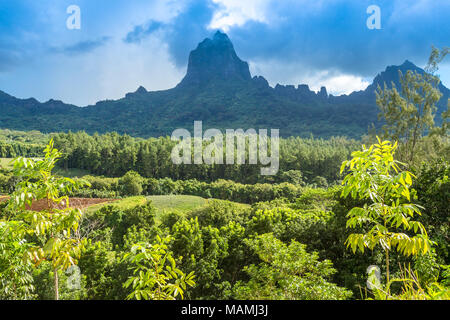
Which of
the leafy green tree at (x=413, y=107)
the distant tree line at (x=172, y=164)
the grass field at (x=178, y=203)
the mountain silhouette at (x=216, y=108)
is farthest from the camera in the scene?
the mountain silhouette at (x=216, y=108)

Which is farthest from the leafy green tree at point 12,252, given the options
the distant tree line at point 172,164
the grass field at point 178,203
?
the distant tree line at point 172,164

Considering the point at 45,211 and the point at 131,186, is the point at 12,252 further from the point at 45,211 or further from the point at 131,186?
the point at 131,186

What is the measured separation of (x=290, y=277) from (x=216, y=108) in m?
152

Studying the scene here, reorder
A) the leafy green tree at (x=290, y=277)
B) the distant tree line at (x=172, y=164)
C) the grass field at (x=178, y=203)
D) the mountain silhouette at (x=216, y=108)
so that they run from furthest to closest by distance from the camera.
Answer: the mountain silhouette at (x=216, y=108)
the distant tree line at (x=172, y=164)
the grass field at (x=178, y=203)
the leafy green tree at (x=290, y=277)

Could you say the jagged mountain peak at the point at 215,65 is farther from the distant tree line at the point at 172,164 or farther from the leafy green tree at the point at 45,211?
the leafy green tree at the point at 45,211

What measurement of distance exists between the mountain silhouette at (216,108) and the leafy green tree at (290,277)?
118369 mm

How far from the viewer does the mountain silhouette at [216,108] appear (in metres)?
129

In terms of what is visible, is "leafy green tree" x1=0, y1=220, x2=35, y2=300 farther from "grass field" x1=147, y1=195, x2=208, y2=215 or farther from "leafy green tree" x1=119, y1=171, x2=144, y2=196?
"leafy green tree" x1=119, y1=171, x2=144, y2=196

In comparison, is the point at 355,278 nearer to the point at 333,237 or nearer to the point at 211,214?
the point at 333,237

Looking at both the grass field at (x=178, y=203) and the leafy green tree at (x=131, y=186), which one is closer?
the grass field at (x=178, y=203)

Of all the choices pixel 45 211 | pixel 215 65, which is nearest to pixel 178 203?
pixel 45 211

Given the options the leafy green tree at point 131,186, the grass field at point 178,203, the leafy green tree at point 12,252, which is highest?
the leafy green tree at point 12,252

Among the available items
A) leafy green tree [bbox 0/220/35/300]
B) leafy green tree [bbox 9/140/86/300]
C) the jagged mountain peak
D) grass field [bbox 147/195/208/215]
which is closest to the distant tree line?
grass field [bbox 147/195/208/215]

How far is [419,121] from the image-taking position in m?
17.4
